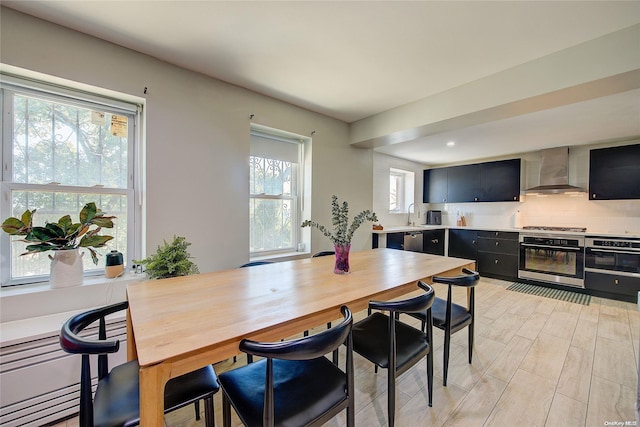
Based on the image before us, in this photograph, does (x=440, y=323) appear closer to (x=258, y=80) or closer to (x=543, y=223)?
(x=258, y=80)

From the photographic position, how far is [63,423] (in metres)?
1.52

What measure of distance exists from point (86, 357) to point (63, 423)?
42.4 inches

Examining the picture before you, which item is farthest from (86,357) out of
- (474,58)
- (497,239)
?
(497,239)

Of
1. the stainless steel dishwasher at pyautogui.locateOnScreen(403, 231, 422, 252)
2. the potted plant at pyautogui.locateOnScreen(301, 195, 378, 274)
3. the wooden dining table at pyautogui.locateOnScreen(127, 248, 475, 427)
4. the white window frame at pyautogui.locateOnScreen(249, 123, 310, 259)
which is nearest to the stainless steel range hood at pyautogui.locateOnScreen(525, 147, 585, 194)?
the stainless steel dishwasher at pyautogui.locateOnScreen(403, 231, 422, 252)

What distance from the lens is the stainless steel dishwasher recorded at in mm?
4520

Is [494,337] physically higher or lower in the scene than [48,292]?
lower

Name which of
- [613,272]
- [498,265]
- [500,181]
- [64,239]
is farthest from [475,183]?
[64,239]

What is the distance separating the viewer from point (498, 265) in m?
4.62

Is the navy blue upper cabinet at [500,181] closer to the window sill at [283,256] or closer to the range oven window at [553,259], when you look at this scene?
the range oven window at [553,259]

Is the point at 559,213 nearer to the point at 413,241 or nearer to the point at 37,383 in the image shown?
the point at 413,241

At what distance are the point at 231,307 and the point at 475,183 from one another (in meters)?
5.43

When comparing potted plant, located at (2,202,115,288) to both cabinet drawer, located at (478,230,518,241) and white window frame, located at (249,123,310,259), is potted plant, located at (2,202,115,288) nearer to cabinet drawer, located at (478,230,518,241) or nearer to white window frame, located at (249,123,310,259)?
white window frame, located at (249,123,310,259)

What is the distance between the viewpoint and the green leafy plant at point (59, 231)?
1.60 meters

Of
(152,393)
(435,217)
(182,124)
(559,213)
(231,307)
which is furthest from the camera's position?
(435,217)
